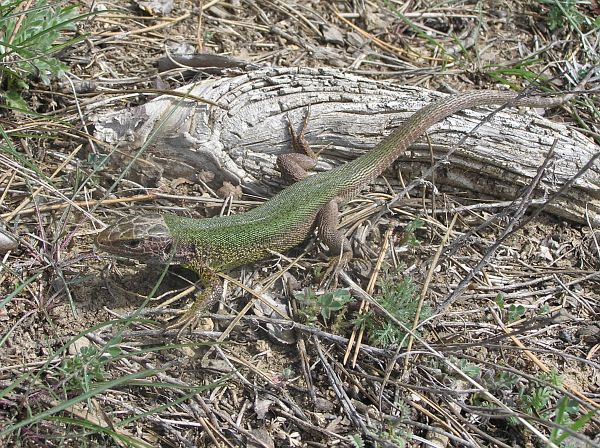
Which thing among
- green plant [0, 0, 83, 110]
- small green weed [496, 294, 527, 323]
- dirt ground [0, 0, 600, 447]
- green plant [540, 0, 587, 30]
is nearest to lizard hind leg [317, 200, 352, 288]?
dirt ground [0, 0, 600, 447]

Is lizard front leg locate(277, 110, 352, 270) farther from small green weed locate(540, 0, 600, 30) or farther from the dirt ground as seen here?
small green weed locate(540, 0, 600, 30)

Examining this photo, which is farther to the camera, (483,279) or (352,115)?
(352,115)

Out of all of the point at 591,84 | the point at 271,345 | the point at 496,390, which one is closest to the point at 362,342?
the point at 271,345

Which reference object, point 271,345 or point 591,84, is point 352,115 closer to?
point 271,345

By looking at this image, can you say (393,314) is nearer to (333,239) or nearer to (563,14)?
(333,239)

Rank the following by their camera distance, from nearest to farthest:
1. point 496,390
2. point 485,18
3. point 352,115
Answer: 1. point 496,390
2. point 352,115
3. point 485,18

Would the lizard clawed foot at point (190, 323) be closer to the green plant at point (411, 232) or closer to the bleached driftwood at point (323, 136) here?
the bleached driftwood at point (323, 136)

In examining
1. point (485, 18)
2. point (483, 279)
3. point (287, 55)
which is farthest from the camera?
point (485, 18)

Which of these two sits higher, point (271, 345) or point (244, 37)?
point (244, 37)
